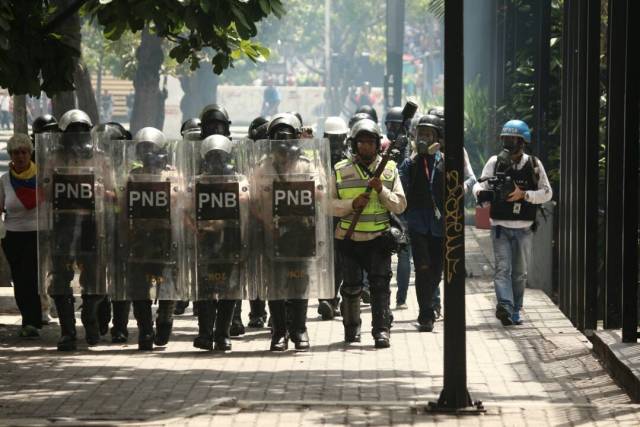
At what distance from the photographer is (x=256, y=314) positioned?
1530cm

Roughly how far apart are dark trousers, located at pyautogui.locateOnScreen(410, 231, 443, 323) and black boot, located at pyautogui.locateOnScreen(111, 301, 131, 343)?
248cm

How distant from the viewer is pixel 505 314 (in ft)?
49.3

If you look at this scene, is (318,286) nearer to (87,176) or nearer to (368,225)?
(368,225)

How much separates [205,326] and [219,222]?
84cm

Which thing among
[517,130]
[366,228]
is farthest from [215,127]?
[517,130]

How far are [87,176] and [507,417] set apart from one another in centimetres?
488

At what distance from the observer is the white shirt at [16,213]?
48.2ft

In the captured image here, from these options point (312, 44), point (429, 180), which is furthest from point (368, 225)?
point (312, 44)

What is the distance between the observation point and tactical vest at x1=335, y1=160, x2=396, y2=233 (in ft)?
45.3

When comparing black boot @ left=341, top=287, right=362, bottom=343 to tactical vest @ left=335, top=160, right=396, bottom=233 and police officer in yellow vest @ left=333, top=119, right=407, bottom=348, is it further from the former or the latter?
tactical vest @ left=335, top=160, right=396, bottom=233

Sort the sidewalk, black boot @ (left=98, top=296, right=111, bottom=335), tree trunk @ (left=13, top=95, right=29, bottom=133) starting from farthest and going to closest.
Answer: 1. tree trunk @ (left=13, top=95, right=29, bottom=133)
2. black boot @ (left=98, top=296, right=111, bottom=335)
3. the sidewalk

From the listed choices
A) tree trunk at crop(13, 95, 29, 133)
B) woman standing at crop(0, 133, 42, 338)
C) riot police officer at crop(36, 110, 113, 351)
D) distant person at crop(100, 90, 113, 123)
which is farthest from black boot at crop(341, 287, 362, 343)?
distant person at crop(100, 90, 113, 123)

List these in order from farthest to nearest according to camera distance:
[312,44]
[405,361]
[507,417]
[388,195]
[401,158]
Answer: [312,44] < [401,158] < [388,195] < [405,361] < [507,417]

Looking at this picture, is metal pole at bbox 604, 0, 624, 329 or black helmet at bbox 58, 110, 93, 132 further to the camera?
black helmet at bbox 58, 110, 93, 132
